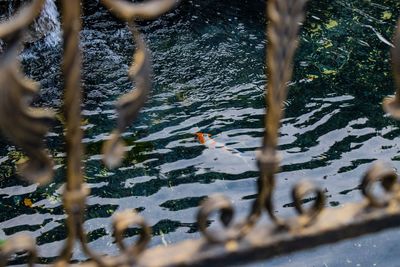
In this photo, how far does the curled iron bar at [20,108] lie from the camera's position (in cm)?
112

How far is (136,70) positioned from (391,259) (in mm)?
3257

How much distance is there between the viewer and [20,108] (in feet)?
3.76

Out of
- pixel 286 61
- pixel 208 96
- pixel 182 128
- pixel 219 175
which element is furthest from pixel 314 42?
pixel 286 61

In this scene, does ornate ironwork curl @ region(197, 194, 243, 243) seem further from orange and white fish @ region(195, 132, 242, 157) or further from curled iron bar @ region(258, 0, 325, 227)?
orange and white fish @ region(195, 132, 242, 157)

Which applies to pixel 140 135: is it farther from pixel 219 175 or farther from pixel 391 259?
pixel 391 259

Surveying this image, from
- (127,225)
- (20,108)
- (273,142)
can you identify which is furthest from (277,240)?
(20,108)

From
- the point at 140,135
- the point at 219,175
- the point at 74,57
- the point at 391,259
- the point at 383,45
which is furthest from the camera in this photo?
the point at 383,45

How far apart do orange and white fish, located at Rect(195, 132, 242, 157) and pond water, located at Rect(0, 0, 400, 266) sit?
5cm

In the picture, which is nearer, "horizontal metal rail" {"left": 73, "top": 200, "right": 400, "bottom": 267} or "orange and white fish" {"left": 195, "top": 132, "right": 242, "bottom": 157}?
"horizontal metal rail" {"left": 73, "top": 200, "right": 400, "bottom": 267}

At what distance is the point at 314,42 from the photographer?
732cm

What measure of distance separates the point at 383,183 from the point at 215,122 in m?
4.24

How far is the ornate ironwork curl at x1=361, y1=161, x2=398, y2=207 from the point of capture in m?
1.46

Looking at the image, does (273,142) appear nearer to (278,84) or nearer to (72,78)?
(278,84)

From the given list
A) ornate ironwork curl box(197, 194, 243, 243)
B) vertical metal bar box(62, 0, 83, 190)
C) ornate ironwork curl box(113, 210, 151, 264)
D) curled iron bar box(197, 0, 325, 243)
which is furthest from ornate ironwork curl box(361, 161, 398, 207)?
vertical metal bar box(62, 0, 83, 190)
